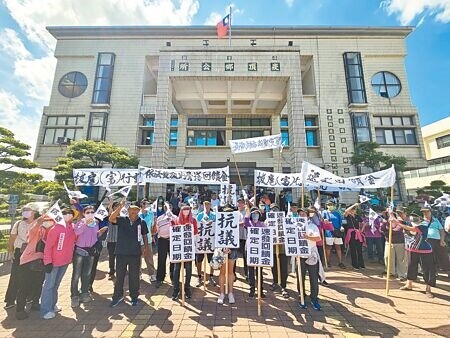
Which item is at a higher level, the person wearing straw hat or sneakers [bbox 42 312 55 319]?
the person wearing straw hat

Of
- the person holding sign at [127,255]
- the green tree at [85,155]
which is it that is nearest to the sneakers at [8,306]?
the person holding sign at [127,255]

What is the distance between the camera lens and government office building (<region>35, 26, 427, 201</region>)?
2256 centimetres

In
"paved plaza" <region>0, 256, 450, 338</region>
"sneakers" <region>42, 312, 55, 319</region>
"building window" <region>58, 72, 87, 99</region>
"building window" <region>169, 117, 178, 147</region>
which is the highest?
"building window" <region>58, 72, 87, 99</region>

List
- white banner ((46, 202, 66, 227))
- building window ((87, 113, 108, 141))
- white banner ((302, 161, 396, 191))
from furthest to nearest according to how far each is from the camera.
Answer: building window ((87, 113, 108, 141))
white banner ((302, 161, 396, 191))
white banner ((46, 202, 66, 227))

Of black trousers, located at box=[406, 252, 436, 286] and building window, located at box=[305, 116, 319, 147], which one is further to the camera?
building window, located at box=[305, 116, 319, 147]

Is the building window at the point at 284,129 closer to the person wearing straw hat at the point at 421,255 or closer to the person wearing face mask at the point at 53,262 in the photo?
the person wearing straw hat at the point at 421,255

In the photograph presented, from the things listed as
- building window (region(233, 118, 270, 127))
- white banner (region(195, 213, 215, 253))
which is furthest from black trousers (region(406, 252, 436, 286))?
building window (region(233, 118, 270, 127))

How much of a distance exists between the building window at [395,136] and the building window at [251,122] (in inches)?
440

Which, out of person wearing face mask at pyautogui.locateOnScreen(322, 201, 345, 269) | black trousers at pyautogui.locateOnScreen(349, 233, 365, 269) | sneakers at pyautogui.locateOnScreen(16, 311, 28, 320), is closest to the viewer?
sneakers at pyautogui.locateOnScreen(16, 311, 28, 320)

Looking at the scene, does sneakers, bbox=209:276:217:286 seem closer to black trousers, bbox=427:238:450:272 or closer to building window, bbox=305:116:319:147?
black trousers, bbox=427:238:450:272

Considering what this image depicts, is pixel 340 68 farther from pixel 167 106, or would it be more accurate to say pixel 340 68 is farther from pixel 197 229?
pixel 197 229

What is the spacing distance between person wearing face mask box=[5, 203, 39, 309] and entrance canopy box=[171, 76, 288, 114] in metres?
12.5

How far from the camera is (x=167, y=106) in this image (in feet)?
48.7

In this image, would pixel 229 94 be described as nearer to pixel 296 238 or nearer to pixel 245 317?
pixel 296 238
